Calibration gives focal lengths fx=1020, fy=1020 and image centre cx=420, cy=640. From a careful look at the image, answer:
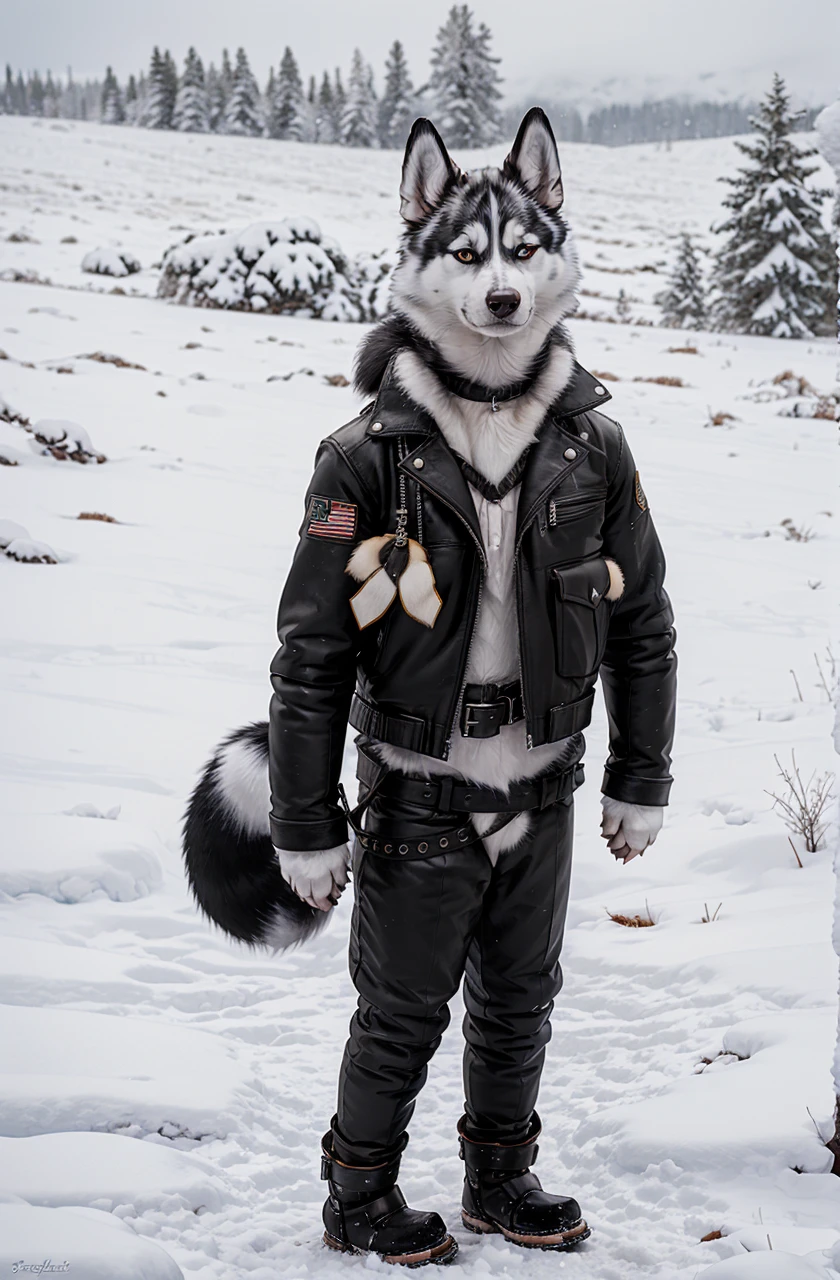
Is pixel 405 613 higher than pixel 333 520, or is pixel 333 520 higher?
pixel 333 520

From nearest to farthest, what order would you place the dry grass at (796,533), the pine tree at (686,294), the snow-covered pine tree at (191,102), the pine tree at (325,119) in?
the dry grass at (796,533) < the pine tree at (686,294) < the snow-covered pine tree at (191,102) < the pine tree at (325,119)

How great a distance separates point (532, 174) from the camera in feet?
6.15

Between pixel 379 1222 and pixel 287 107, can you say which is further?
pixel 287 107

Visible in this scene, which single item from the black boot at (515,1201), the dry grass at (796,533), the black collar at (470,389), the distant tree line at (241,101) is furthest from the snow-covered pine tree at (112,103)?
the black boot at (515,1201)

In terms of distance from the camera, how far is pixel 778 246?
1742 centimetres

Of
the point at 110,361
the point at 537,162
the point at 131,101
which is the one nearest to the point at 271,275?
the point at 110,361

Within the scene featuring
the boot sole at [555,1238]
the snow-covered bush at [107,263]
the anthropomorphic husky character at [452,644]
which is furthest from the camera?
the snow-covered bush at [107,263]

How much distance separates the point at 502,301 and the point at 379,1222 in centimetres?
176

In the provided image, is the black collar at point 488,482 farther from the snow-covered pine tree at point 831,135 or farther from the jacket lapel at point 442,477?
the snow-covered pine tree at point 831,135

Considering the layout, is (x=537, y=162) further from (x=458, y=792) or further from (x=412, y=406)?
(x=458, y=792)

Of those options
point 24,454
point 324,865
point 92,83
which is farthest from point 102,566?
point 92,83

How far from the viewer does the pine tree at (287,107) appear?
3078 cm

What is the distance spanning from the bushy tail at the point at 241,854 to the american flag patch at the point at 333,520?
61 cm

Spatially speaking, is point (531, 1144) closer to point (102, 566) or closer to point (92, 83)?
point (102, 566)
